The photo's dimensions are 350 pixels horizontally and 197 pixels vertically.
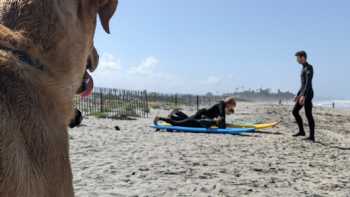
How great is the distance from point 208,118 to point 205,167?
6.63m

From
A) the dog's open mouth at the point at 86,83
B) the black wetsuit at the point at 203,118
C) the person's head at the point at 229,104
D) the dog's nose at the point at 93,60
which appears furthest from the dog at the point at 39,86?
the person's head at the point at 229,104

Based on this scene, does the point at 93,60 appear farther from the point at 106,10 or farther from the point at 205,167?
the point at 205,167

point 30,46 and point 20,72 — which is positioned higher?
point 30,46

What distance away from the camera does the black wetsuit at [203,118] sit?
1274 cm

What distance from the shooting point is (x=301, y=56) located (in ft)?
33.7

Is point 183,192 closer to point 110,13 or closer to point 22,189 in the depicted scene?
point 110,13

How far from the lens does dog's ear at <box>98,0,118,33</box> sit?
198cm

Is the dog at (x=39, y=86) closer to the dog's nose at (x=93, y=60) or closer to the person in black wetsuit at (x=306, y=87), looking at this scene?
the dog's nose at (x=93, y=60)

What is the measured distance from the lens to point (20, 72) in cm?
132

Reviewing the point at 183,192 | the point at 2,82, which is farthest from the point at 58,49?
the point at 183,192

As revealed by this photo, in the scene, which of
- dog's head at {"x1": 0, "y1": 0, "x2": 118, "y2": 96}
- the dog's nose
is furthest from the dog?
the dog's nose

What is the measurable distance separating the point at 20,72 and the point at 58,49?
1.06ft

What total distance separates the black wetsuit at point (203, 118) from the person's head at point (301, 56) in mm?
3105

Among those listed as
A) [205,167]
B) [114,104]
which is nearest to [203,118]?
[205,167]
